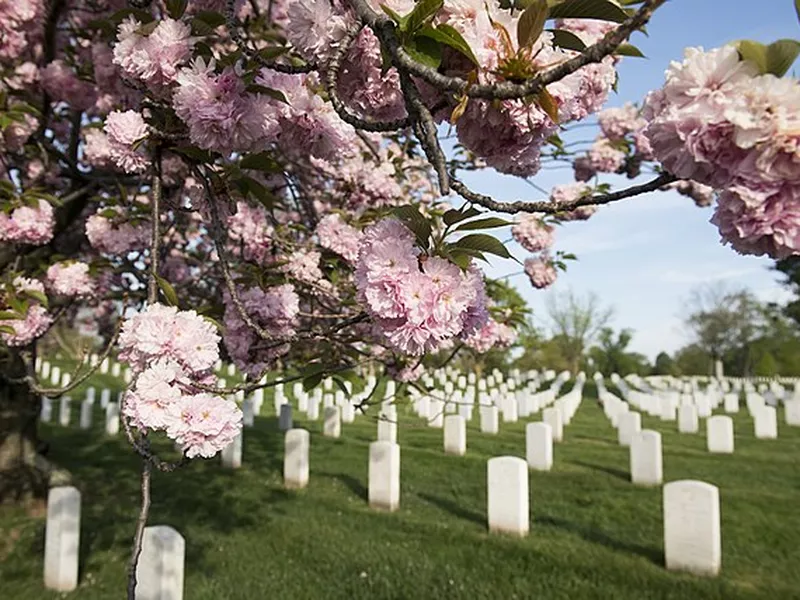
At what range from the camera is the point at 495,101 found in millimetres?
1259

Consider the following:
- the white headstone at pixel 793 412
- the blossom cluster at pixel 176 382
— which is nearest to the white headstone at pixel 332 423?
the blossom cluster at pixel 176 382

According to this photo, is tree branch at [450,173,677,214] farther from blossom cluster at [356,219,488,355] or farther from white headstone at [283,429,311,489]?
white headstone at [283,429,311,489]

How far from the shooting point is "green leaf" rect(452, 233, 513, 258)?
1.45 m

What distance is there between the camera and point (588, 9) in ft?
4.07

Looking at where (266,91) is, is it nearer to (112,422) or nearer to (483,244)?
(483,244)

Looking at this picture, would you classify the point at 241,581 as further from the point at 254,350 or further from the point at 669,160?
the point at 669,160

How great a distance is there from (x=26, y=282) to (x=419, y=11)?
3.49 m

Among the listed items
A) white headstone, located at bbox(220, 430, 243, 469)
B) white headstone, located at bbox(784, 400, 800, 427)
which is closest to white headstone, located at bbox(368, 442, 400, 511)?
white headstone, located at bbox(220, 430, 243, 469)

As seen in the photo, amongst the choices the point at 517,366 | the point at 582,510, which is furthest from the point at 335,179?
the point at 517,366

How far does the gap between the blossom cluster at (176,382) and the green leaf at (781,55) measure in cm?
165

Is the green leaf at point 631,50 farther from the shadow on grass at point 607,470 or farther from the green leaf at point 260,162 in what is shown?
the shadow on grass at point 607,470

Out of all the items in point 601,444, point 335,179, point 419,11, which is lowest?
point 601,444

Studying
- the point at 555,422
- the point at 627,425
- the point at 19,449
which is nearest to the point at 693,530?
the point at 19,449

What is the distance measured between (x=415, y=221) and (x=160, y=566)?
360 centimetres
